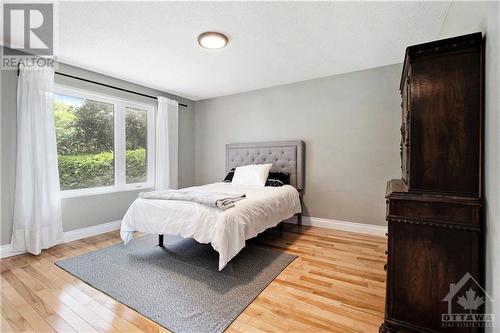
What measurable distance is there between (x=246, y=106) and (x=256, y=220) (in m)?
2.68

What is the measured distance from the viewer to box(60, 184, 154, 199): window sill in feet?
10.8

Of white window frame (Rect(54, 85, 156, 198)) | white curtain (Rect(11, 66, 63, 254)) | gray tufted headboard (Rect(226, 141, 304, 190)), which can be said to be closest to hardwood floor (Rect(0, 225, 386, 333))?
white curtain (Rect(11, 66, 63, 254))

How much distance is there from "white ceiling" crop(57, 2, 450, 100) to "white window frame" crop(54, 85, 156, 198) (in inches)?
16.8

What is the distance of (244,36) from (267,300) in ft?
8.38

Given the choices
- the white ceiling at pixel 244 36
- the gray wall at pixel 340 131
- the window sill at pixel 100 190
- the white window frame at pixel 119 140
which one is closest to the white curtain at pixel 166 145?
the white window frame at pixel 119 140

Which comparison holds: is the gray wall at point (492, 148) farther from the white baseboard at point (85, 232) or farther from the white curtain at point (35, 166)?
the white baseboard at point (85, 232)

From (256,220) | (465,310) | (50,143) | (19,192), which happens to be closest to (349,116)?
(256,220)

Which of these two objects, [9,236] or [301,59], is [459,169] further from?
[9,236]

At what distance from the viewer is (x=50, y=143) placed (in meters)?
2.95

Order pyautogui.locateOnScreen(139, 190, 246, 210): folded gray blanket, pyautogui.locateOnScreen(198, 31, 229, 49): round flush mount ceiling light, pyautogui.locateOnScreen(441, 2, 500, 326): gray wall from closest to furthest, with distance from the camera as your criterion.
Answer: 1. pyautogui.locateOnScreen(441, 2, 500, 326): gray wall
2. pyautogui.locateOnScreen(139, 190, 246, 210): folded gray blanket
3. pyautogui.locateOnScreen(198, 31, 229, 49): round flush mount ceiling light
